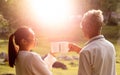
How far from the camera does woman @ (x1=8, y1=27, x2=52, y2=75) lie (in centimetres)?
231

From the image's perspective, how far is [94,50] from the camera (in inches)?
88.4

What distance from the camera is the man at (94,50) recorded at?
2.22m

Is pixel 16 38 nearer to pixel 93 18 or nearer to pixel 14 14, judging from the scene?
pixel 93 18

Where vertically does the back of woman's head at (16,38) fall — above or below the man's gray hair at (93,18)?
below

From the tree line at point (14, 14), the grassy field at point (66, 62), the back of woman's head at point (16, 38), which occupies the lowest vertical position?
the grassy field at point (66, 62)

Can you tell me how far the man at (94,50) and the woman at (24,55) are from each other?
250 mm

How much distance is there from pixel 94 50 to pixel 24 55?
41 cm

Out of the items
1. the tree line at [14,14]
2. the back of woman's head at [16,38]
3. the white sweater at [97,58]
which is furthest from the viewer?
the tree line at [14,14]

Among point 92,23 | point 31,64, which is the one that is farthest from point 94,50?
point 31,64

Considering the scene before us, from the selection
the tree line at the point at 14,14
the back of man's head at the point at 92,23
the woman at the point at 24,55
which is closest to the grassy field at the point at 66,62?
the tree line at the point at 14,14

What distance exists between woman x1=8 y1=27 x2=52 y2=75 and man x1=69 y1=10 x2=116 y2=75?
0.82ft

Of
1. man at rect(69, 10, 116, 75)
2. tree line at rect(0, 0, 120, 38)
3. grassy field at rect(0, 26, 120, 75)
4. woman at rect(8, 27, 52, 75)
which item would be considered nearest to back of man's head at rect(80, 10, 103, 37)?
man at rect(69, 10, 116, 75)

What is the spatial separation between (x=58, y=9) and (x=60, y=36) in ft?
1.82

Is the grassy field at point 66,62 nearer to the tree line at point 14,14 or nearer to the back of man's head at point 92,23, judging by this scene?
the tree line at point 14,14
